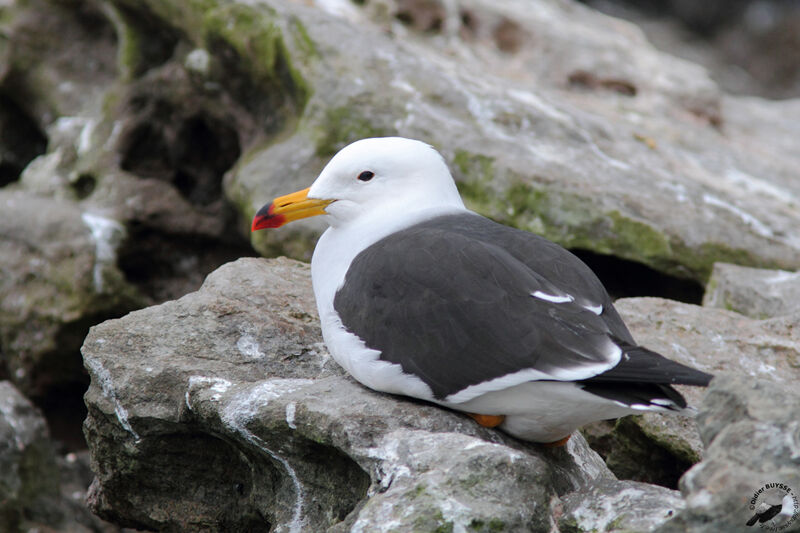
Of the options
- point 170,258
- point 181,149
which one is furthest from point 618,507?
point 181,149

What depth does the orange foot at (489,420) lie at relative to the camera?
10.9 ft

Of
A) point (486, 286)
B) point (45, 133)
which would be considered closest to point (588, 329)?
point (486, 286)

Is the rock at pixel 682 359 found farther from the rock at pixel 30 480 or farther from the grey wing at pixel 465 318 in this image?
the rock at pixel 30 480

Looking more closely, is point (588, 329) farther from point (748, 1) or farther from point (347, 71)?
point (748, 1)

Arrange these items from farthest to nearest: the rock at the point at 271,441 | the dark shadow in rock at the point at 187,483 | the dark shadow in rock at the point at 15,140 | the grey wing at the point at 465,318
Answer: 1. the dark shadow in rock at the point at 15,140
2. the dark shadow in rock at the point at 187,483
3. the grey wing at the point at 465,318
4. the rock at the point at 271,441

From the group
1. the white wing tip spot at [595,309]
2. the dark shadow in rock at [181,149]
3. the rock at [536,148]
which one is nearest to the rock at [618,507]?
the white wing tip spot at [595,309]

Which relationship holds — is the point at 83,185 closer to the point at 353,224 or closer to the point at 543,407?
the point at 353,224

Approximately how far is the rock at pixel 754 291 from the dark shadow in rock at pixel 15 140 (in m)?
5.51

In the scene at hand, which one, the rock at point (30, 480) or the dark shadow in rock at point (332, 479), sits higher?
the dark shadow in rock at point (332, 479)

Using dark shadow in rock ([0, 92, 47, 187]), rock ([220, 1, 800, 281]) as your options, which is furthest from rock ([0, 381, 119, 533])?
dark shadow in rock ([0, 92, 47, 187])

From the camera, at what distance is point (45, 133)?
7695 millimetres

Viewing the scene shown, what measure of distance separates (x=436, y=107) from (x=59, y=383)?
10.00 ft

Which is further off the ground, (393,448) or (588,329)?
(588,329)

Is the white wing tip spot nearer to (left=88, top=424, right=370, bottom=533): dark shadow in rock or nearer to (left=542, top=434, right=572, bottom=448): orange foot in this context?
(left=542, top=434, right=572, bottom=448): orange foot
